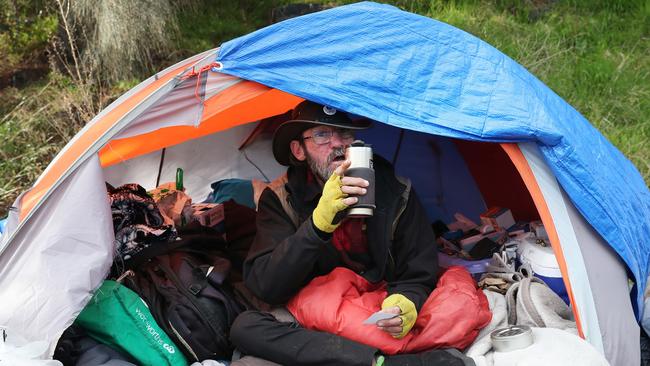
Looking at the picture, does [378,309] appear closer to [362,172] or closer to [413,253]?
[413,253]

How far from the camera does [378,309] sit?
2.77 m

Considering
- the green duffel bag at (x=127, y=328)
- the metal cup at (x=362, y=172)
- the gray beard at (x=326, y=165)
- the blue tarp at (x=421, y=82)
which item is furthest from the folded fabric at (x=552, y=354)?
the green duffel bag at (x=127, y=328)

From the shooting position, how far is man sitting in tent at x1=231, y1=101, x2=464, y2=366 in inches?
105

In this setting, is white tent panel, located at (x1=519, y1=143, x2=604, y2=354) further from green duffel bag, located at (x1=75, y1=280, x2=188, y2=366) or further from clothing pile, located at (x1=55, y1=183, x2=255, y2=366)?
green duffel bag, located at (x1=75, y1=280, x2=188, y2=366)

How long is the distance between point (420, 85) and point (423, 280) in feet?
2.37

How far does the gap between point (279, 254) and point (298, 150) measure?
498 millimetres

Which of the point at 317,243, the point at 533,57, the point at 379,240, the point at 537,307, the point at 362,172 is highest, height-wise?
the point at 362,172

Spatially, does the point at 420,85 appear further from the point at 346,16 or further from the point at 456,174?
the point at 456,174

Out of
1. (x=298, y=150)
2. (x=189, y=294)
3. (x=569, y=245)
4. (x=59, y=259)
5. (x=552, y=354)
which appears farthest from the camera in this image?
(x=298, y=150)

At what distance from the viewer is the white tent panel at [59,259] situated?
8.24 feet

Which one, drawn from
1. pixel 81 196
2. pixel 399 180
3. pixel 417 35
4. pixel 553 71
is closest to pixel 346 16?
pixel 417 35

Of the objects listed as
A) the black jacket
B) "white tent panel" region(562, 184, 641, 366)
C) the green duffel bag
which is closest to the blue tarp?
"white tent panel" region(562, 184, 641, 366)

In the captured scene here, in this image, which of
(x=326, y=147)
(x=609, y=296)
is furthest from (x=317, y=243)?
(x=609, y=296)

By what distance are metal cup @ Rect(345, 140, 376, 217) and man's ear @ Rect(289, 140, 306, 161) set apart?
512mm
